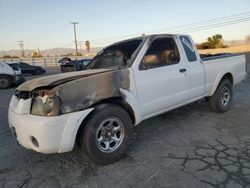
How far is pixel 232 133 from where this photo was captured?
4727 millimetres

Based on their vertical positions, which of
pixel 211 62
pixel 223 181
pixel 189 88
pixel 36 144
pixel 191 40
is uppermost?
pixel 191 40

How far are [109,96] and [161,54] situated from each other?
4.99 ft

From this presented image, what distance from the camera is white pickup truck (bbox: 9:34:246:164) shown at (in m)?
3.19

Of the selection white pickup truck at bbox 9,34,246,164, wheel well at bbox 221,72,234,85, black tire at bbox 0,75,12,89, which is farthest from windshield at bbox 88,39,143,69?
black tire at bbox 0,75,12,89

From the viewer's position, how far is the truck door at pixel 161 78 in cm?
405

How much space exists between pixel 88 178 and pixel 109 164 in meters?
0.44

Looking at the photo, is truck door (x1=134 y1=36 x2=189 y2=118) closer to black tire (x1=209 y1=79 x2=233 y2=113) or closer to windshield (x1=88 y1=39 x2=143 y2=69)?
windshield (x1=88 y1=39 x2=143 y2=69)

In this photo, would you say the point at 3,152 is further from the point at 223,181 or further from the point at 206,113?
the point at 206,113

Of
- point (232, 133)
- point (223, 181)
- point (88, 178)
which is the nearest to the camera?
point (223, 181)

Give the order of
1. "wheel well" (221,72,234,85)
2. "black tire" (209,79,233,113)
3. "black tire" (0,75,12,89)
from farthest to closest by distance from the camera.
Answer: "black tire" (0,75,12,89) → "wheel well" (221,72,234,85) → "black tire" (209,79,233,113)

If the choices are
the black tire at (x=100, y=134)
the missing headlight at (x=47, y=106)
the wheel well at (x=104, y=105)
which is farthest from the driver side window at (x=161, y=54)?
the missing headlight at (x=47, y=106)

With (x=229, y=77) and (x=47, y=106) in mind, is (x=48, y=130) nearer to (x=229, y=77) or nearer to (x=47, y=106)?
(x=47, y=106)

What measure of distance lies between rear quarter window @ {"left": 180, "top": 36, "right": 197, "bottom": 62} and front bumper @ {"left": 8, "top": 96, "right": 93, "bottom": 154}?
8.28 feet

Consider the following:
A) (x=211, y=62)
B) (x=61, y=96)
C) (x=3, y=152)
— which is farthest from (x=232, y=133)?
(x=3, y=152)
